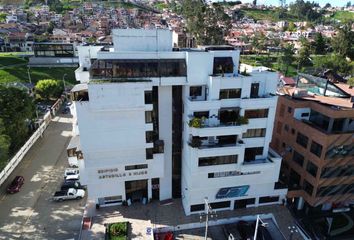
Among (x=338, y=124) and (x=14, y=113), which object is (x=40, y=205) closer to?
(x=14, y=113)

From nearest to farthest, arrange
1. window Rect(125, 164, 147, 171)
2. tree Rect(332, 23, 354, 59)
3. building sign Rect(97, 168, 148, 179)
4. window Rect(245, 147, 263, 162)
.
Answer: building sign Rect(97, 168, 148, 179) < window Rect(125, 164, 147, 171) < window Rect(245, 147, 263, 162) < tree Rect(332, 23, 354, 59)

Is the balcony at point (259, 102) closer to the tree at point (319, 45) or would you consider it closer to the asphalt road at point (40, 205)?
the asphalt road at point (40, 205)

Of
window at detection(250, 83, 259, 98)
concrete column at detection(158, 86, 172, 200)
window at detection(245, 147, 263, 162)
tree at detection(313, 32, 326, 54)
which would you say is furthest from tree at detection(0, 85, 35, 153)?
tree at detection(313, 32, 326, 54)

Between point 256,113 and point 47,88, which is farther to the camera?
point 47,88

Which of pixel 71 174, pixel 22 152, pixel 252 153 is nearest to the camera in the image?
pixel 252 153

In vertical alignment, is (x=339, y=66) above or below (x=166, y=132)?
above

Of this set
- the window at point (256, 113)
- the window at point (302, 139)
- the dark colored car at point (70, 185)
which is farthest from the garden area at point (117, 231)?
the window at point (302, 139)

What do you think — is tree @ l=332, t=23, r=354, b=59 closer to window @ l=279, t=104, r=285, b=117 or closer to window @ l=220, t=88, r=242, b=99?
window @ l=279, t=104, r=285, b=117

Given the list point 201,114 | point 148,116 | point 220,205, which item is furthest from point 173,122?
point 220,205
